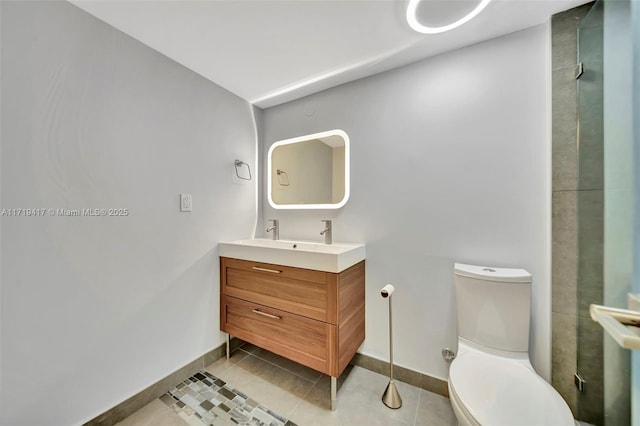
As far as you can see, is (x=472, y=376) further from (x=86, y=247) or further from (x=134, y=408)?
(x=86, y=247)

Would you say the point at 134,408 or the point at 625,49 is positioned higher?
the point at 625,49

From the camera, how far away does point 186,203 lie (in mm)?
1629

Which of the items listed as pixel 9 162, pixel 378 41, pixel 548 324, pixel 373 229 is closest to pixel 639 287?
pixel 548 324

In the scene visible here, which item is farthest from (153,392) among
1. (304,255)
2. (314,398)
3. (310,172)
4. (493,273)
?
(493,273)

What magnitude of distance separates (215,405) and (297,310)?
727mm

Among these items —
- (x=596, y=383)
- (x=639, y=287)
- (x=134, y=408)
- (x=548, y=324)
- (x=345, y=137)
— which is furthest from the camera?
(x=345, y=137)

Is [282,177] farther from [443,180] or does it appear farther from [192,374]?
[192,374]

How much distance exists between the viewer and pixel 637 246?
82cm

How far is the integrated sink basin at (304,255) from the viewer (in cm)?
137

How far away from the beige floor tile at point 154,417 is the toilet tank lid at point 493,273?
176 cm

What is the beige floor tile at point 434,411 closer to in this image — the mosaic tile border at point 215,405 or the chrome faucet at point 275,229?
the mosaic tile border at point 215,405

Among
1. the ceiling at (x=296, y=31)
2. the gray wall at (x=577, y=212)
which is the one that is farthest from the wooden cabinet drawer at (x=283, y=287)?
the ceiling at (x=296, y=31)

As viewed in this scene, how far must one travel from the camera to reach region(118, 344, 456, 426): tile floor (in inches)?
Result: 51.4

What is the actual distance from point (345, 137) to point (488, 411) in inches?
67.1
